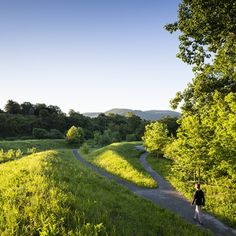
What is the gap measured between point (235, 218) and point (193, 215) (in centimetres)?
277

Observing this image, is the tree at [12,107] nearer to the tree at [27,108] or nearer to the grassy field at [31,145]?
the tree at [27,108]

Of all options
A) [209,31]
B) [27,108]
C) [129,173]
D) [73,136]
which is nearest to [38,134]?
[73,136]

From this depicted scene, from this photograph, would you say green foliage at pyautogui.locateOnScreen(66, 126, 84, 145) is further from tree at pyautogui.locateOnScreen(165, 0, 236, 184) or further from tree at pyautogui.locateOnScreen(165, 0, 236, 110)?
tree at pyautogui.locateOnScreen(165, 0, 236, 110)

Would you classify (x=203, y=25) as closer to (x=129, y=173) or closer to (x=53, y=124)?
(x=129, y=173)

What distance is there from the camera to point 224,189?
26766 mm

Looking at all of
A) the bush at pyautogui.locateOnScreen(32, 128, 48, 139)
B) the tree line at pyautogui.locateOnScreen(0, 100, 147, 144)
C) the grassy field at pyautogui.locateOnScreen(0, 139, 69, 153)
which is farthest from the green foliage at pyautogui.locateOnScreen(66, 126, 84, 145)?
the bush at pyautogui.locateOnScreen(32, 128, 48, 139)

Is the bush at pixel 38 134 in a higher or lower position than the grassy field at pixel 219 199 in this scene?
higher

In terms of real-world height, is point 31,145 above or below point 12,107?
below

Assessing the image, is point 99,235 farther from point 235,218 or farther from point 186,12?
point 186,12

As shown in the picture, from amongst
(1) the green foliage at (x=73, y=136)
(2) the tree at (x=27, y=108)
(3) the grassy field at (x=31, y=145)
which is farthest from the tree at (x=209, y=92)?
(2) the tree at (x=27, y=108)

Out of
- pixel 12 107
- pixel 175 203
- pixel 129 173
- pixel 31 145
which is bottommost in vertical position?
pixel 31 145

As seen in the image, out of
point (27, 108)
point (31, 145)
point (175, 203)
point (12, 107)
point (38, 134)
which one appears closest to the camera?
point (175, 203)

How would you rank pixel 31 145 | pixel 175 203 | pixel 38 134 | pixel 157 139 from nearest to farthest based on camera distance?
pixel 175 203 → pixel 157 139 → pixel 31 145 → pixel 38 134

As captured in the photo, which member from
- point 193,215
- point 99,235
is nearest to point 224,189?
point 193,215
